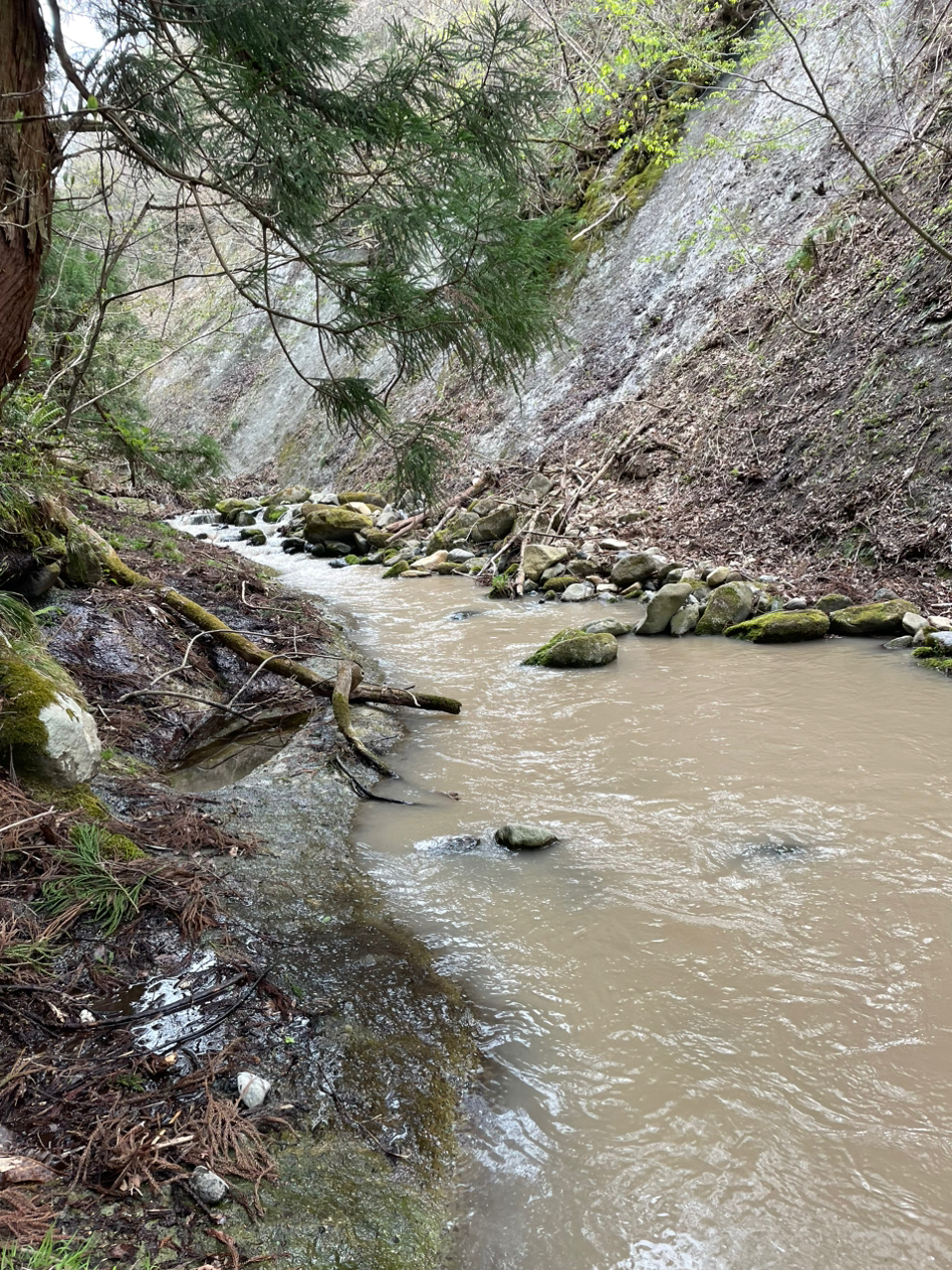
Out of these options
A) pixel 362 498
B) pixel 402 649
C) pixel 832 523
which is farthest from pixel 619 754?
pixel 362 498

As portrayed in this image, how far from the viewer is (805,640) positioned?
22.6 feet

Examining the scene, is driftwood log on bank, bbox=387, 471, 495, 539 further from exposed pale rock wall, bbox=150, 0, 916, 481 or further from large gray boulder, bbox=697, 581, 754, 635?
large gray boulder, bbox=697, 581, 754, 635

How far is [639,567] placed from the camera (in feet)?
30.0

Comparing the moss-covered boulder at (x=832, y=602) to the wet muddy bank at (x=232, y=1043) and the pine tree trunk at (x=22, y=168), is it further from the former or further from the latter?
the pine tree trunk at (x=22, y=168)

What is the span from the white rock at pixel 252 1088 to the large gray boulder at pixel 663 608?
6.12 metres

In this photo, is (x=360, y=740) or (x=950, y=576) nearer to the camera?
(x=360, y=740)

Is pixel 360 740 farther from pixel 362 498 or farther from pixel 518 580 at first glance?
pixel 362 498

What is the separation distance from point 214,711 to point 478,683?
227 cm

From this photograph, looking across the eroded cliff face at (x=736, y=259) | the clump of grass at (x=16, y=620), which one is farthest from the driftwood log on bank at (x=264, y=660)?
the eroded cliff face at (x=736, y=259)

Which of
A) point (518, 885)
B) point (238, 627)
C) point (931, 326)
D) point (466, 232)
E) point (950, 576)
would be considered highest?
point (931, 326)

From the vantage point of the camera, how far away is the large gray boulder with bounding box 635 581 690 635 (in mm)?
7523

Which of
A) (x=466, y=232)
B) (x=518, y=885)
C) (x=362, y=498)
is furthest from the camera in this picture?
(x=362, y=498)

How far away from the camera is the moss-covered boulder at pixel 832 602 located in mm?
7152

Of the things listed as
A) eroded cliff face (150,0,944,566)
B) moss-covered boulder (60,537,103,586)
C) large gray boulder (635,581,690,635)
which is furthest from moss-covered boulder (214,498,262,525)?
large gray boulder (635,581,690,635)
